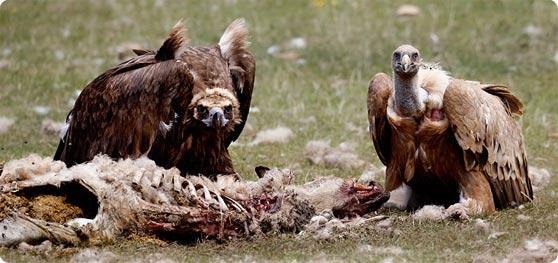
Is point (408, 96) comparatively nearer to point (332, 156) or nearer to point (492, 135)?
point (492, 135)

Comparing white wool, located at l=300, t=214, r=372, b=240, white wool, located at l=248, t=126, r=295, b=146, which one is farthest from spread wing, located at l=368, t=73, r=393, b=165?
white wool, located at l=248, t=126, r=295, b=146

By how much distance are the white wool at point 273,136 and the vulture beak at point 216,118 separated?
2755 mm

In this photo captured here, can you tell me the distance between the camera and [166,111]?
809 cm

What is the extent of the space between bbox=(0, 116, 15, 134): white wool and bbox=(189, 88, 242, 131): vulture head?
11.9 feet

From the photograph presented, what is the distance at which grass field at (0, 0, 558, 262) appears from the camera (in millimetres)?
6938

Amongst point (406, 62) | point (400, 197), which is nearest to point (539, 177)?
point (400, 197)

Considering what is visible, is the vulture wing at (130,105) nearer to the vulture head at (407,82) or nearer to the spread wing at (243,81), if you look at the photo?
the spread wing at (243,81)

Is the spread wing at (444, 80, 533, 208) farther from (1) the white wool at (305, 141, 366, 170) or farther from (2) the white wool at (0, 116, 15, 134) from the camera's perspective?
(2) the white wool at (0, 116, 15, 134)

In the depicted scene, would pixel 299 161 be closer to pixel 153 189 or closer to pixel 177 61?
pixel 177 61

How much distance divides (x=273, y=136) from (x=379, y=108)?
9.06ft

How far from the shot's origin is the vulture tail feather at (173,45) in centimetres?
842

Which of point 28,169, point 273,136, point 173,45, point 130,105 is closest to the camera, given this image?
point 28,169

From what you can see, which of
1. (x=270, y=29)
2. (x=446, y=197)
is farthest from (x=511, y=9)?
(x=446, y=197)

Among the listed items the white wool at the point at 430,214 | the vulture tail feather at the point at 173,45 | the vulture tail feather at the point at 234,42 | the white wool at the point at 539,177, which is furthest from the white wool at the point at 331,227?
the white wool at the point at 539,177
